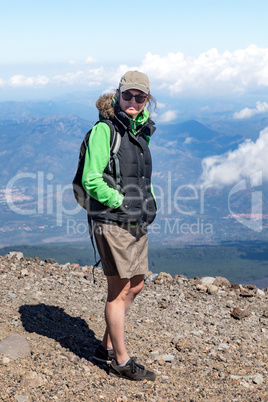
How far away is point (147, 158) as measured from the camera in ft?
15.0

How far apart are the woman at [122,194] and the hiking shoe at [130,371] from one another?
11 millimetres

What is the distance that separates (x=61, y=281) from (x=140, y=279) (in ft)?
16.1

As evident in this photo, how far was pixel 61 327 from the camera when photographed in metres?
6.52

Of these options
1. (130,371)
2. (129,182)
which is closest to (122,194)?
(129,182)

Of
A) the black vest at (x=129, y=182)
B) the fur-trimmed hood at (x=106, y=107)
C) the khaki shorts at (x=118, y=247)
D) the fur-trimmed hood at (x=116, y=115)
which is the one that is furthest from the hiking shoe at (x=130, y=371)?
the fur-trimmed hood at (x=106, y=107)

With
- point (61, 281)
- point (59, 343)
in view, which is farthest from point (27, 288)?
point (59, 343)

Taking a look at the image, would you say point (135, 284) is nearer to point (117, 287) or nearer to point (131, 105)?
point (117, 287)

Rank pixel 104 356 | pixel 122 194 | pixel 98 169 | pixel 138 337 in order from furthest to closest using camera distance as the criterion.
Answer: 1. pixel 138 337
2. pixel 104 356
3. pixel 122 194
4. pixel 98 169

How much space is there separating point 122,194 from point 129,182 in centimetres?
15

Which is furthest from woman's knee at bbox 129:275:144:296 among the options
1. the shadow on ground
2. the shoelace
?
the shadow on ground

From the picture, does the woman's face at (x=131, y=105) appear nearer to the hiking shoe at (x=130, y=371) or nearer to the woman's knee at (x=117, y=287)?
the woman's knee at (x=117, y=287)

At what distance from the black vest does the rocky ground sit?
6.17ft

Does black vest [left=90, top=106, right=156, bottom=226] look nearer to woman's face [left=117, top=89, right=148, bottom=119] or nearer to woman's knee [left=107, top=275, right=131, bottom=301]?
woman's face [left=117, top=89, right=148, bottom=119]

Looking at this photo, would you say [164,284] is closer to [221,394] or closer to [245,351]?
[245,351]
